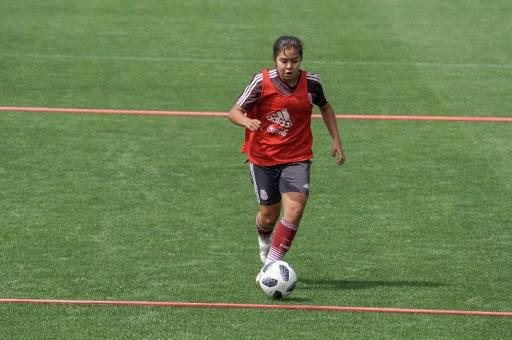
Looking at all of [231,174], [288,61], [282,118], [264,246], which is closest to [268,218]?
[264,246]

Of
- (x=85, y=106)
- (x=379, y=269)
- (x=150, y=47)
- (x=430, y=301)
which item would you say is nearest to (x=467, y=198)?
(x=379, y=269)

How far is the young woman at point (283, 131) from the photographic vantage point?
8.04m

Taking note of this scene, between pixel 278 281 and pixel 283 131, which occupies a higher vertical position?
pixel 283 131

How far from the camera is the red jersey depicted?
8094 millimetres

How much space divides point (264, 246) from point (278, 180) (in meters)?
0.76

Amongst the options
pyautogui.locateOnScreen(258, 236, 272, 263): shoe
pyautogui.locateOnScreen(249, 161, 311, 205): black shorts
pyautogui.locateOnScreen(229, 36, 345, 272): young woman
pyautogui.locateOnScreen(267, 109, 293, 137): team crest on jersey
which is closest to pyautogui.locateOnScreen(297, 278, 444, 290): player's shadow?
pyautogui.locateOnScreen(229, 36, 345, 272): young woman

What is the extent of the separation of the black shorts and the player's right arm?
520mm

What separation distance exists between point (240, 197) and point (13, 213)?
7.77ft

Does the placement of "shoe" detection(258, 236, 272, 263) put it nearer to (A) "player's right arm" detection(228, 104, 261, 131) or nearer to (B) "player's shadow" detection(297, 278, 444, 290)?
(B) "player's shadow" detection(297, 278, 444, 290)

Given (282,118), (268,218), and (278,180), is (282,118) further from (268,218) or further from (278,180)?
(268,218)

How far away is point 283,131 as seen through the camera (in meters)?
8.19

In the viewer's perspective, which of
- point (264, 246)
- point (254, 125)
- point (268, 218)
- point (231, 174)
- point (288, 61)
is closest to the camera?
point (254, 125)

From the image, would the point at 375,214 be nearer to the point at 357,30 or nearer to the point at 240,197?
the point at 240,197

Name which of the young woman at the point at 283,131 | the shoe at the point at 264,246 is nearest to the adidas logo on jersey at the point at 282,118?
the young woman at the point at 283,131
